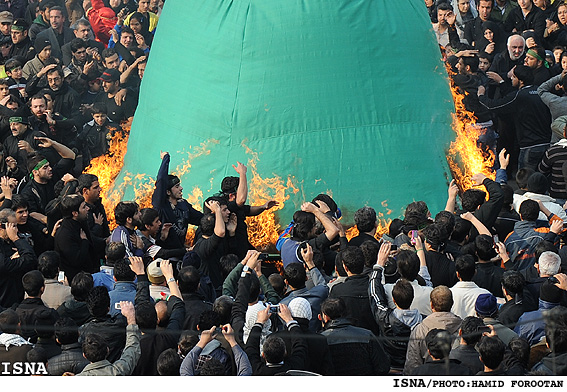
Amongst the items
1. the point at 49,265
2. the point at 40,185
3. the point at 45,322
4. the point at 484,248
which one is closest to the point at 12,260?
the point at 49,265

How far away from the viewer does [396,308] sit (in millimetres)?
6555

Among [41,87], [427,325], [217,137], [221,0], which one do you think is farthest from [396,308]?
[41,87]

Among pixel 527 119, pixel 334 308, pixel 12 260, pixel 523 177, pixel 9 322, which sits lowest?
pixel 527 119

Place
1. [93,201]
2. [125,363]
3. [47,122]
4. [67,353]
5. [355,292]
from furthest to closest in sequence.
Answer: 1. [47,122]
2. [93,201]
3. [355,292]
4. [67,353]
5. [125,363]

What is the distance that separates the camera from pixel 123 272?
7129 mm

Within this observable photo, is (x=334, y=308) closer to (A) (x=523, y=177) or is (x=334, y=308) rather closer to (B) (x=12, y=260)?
(B) (x=12, y=260)

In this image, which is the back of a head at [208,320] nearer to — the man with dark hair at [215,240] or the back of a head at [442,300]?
the back of a head at [442,300]

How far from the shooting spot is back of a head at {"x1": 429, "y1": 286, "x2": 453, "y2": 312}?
249 inches

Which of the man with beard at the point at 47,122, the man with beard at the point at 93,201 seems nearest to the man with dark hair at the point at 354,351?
the man with beard at the point at 93,201

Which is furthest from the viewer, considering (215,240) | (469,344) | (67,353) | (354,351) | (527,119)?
(527,119)

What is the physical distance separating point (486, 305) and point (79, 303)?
261 centimetres

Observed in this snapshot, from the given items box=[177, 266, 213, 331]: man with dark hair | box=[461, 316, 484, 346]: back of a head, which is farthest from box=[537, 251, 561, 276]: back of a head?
box=[177, 266, 213, 331]: man with dark hair

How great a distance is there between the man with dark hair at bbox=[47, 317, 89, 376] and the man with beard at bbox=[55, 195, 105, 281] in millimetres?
2141
